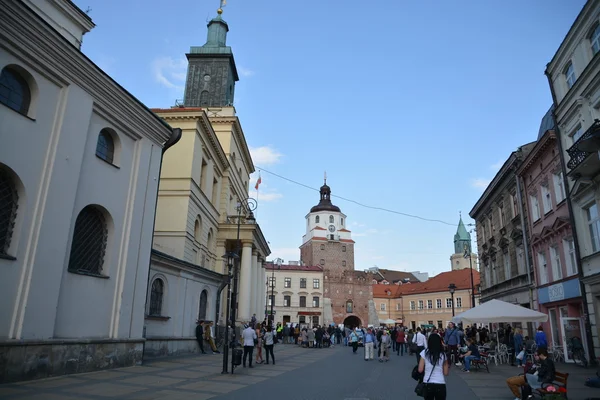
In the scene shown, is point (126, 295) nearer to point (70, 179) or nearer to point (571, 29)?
point (70, 179)

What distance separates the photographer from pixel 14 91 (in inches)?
434

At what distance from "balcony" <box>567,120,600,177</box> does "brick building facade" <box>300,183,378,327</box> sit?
6577cm

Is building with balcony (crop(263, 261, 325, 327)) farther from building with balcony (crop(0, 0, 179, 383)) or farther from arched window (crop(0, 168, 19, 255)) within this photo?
arched window (crop(0, 168, 19, 255))

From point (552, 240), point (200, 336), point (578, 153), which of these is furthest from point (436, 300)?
point (578, 153)

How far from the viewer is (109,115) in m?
14.2

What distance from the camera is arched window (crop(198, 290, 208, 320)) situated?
23.1 metres

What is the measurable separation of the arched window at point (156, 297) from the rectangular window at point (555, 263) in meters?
18.7

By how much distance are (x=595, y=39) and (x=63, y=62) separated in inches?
745

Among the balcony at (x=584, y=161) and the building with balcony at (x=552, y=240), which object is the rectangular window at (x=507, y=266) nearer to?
the building with balcony at (x=552, y=240)

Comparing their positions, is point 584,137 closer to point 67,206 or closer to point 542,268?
point 542,268

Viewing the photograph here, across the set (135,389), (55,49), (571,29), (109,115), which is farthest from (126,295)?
(571,29)

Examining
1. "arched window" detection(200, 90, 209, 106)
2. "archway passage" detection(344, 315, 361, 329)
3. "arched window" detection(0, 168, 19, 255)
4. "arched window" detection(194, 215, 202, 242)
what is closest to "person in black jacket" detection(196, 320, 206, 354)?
"arched window" detection(194, 215, 202, 242)

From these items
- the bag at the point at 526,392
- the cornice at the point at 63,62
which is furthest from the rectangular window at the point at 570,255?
the cornice at the point at 63,62

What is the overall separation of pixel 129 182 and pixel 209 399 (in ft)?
27.6
